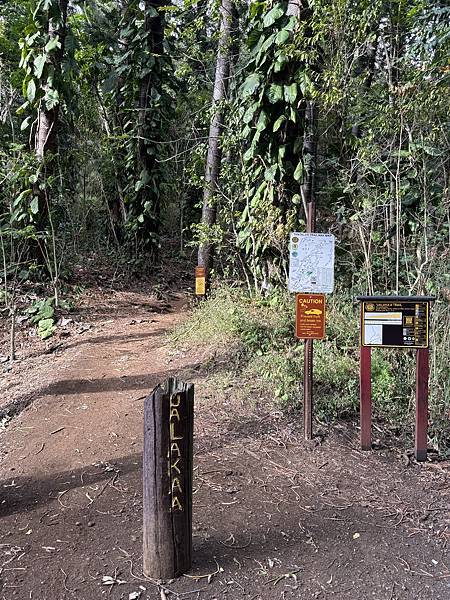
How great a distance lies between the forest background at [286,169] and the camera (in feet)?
16.1

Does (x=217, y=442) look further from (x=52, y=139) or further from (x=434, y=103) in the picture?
(x=52, y=139)

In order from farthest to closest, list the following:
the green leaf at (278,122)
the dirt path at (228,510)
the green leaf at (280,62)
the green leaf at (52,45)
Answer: the green leaf at (52,45), the green leaf at (278,122), the green leaf at (280,62), the dirt path at (228,510)

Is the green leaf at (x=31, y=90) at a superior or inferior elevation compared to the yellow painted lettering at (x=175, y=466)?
superior

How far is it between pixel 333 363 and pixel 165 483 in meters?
2.86

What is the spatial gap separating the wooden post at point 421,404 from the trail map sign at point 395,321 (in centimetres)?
12

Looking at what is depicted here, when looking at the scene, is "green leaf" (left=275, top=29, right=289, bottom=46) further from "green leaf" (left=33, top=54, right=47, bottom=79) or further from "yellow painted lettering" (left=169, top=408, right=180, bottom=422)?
"yellow painted lettering" (left=169, top=408, right=180, bottom=422)

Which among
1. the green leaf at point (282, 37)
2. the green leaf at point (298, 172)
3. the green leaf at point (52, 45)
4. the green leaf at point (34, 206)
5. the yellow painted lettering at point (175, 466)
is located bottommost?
the yellow painted lettering at point (175, 466)

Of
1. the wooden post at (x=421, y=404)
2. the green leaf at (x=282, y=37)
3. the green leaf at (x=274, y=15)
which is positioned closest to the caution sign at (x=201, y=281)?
the green leaf at (x=282, y=37)

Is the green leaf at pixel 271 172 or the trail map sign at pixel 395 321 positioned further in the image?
the green leaf at pixel 271 172

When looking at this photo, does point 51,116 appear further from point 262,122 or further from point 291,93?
point 291,93

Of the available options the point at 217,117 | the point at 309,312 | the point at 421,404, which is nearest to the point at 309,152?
the point at 217,117

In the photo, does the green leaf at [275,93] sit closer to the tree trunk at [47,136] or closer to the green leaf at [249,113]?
the green leaf at [249,113]

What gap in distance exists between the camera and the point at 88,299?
925 centimetres

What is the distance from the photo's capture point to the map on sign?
13.5 ft
